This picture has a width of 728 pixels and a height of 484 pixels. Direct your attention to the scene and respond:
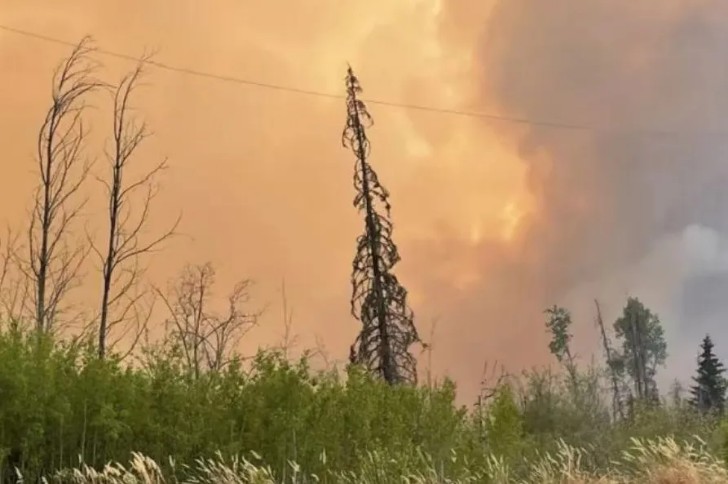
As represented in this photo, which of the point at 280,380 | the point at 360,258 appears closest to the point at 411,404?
the point at 280,380

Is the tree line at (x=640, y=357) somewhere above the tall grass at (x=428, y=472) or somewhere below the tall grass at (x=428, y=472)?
above

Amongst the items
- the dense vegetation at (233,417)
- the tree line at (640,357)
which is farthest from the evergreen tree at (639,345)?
the dense vegetation at (233,417)

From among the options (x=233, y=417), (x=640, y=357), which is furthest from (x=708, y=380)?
(x=233, y=417)

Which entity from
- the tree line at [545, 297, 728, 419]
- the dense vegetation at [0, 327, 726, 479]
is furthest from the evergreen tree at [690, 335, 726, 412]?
the dense vegetation at [0, 327, 726, 479]

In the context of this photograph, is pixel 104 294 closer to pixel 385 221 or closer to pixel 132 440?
pixel 132 440

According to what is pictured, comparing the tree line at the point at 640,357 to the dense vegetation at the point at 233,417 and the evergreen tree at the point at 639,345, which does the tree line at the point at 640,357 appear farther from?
the dense vegetation at the point at 233,417

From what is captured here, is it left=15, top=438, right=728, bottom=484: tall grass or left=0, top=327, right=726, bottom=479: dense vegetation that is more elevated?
left=0, top=327, right=726, bottom=479: dense vegetation

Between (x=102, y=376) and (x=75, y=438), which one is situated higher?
(x=102, y=376)

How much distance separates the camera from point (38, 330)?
1221 centimetres

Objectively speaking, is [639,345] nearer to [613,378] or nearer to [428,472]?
[613,378]

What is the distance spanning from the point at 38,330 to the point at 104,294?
4307 millimetres

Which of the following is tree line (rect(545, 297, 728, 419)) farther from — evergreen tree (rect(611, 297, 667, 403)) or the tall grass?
the tall grass

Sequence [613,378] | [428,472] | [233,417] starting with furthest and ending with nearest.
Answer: [613,378]
[233,417]
[428,472]

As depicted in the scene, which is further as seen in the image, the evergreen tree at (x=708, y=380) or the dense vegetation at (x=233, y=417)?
the evergreen tree at (x=708, y=380)
